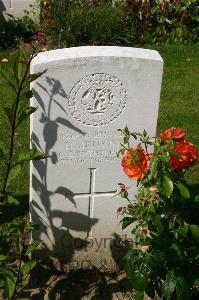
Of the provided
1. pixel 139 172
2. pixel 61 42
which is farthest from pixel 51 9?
pixel 139 172

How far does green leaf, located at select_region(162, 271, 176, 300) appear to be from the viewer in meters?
3.06

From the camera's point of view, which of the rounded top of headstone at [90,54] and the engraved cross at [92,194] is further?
the engraved cross at [92,194]

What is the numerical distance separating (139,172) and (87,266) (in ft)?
4.47

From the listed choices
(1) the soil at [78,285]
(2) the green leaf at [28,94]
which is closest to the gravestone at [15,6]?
(1) the soil at [78,285]

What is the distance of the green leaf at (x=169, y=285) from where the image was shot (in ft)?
10.0

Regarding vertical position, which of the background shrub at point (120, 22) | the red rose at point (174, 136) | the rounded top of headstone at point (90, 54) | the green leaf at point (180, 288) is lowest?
the green leaf at point (180, 288)

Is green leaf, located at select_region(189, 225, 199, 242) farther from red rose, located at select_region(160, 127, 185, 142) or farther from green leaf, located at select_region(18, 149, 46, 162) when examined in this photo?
green leaf, located at select_region(18, 149, 46, 162)

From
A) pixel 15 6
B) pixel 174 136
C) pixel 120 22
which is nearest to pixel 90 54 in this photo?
pixel 174 136

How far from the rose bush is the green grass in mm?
1945

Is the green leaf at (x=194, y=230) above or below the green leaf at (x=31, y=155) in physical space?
below

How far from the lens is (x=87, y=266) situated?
415cm

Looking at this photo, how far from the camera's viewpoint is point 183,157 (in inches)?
116

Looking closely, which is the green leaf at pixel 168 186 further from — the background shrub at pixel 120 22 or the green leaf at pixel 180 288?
the background shrub at pixel 120 22

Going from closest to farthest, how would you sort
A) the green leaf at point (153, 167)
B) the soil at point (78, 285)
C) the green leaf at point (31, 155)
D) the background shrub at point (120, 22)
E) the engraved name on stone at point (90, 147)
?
the green leaf at point (153, 167) → the green leaf at point (31, 155) → the engraved name on stone at point (90, 147) → the soil at point (78, 285) → the background shrub at point (120, 22)
